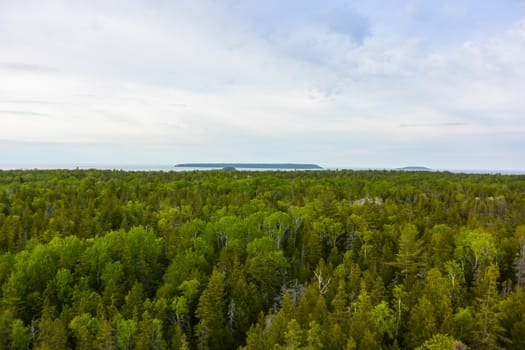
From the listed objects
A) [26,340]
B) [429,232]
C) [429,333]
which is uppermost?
[429,232]

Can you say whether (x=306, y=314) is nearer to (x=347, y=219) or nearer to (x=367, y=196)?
(x=347, y=219)

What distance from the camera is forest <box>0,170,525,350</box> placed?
39.1 metres

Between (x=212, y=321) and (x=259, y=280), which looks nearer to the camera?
(x=212, y=321)

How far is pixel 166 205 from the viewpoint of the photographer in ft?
308

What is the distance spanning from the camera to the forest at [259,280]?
128ft

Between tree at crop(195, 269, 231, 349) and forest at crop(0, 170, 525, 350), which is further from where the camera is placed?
tree at crop(195, 269, 231, 349)

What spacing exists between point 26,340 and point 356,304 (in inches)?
1514

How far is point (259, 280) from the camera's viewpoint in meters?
54.8

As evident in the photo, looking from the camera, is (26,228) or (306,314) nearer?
(306,314)

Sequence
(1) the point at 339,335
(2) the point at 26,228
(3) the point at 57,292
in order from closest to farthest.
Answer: (1) the point at 339,335
(3) the point at 57,292
(2) the point at 26,228

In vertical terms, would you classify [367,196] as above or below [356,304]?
above

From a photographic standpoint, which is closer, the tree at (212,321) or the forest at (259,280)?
the forest at (259,280)

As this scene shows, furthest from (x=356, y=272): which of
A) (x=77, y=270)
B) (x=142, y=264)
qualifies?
(x=77, y=270)

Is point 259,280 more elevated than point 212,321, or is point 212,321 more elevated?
point 259,280
